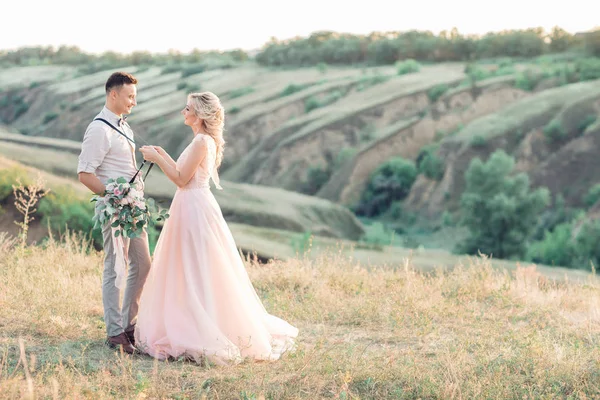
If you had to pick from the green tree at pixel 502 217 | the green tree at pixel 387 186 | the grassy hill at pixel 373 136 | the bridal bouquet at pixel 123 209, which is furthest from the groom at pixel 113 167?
the green tree at pixel 387 186

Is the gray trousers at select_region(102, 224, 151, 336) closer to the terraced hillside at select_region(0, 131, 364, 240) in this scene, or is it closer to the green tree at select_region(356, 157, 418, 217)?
the terraced hillside at select_region(0, 131, 364, 240)

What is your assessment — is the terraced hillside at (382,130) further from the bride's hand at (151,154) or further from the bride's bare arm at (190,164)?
the bride's hand at (151,154)

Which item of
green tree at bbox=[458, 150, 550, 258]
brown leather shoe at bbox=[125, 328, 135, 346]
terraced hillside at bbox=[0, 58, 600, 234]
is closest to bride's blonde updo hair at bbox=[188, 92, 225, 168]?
brown leather shoe at bbox=[125, 328, 135, 346]

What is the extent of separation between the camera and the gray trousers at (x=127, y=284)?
20.2ft

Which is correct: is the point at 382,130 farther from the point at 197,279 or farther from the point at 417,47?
the point at 197,279

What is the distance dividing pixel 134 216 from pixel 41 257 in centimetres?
406

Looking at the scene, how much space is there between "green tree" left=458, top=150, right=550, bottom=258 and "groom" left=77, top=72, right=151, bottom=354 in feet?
85.3

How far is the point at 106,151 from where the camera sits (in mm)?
5984

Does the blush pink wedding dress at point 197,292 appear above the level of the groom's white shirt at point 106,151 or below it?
below

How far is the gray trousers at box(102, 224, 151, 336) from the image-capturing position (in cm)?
615

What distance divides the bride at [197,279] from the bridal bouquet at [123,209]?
0.35m

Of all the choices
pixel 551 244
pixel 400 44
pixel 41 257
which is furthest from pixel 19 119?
pixel 41 257

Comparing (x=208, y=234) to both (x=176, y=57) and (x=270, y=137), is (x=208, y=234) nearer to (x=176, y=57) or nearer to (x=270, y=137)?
(x=270, y=137)

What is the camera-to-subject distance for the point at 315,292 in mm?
8844
